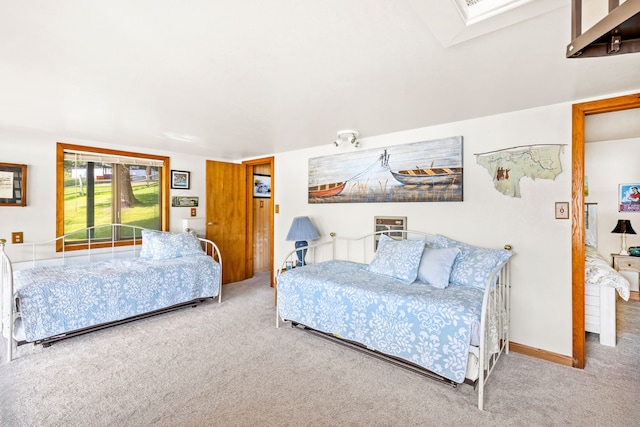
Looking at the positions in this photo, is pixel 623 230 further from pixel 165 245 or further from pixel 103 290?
pixel 103 290

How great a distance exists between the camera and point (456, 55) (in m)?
1.66

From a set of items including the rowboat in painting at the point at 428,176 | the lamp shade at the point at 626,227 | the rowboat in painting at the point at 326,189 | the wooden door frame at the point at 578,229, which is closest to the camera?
the wooden door frame at the point at 578,229

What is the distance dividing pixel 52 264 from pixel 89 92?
2371 mm

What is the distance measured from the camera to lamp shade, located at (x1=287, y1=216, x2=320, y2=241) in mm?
3828

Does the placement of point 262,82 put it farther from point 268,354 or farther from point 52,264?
point 52,264

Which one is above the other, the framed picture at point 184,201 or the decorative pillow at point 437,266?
the framed picture at point 184,201

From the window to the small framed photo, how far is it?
15.0ft

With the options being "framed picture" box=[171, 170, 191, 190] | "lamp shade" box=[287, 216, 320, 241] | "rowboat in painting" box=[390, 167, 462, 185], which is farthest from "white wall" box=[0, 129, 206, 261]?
"rowboat in painting" box=[390, 167, 462, 185]

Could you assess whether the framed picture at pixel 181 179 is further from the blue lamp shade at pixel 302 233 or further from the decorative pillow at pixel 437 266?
the decorative pillow at pixel 437 266

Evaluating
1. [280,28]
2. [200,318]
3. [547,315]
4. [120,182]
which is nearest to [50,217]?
[120,182]

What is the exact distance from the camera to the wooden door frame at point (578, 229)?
7.75 feet

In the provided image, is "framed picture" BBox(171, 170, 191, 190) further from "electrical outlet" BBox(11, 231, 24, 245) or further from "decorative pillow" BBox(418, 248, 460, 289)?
"decorative pillow" BBox(418, 248, 460, 289)

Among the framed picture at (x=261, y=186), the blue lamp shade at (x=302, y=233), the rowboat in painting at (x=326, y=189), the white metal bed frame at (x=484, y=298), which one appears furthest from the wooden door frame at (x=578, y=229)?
the framed picture at (x=261, y=186)

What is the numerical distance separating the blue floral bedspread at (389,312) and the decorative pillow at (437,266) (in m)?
0.08
